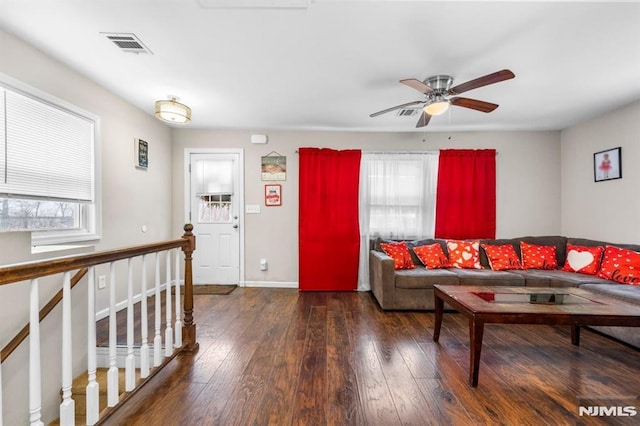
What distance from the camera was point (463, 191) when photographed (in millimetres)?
4285

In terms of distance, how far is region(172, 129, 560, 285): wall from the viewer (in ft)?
14.4

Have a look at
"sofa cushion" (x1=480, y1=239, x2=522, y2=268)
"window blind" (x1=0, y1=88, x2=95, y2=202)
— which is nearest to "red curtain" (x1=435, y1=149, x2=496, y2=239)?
"sofa cushion" (x1=480, y1=239, x2=522, y2=268)

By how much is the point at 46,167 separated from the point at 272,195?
2.55 m

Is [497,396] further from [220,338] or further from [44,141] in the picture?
[44,141]

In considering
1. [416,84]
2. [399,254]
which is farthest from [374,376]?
[416,84]

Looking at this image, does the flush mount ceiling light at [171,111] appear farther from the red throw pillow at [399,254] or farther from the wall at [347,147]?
the red throw pillow at [399,254]

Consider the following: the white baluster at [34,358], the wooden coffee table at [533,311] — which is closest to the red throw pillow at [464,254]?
the wooden coffee table at [533,311]

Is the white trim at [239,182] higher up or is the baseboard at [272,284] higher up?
the white trim at [239,182]

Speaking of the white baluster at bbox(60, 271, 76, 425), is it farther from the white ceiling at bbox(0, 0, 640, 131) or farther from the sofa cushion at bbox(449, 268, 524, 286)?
the sofa cushion at bbox(449, 268, 524, 286)

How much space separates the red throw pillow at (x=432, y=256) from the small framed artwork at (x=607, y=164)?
2183mm

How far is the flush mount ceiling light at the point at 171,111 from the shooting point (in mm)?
2961

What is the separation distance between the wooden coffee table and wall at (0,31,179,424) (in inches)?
111

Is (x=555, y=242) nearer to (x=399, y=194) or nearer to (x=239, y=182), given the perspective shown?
(x=399, y=194)

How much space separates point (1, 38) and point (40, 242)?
1581mm
